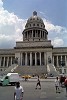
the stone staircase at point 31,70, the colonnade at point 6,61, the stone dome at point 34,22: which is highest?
the stone dome at point 34,22

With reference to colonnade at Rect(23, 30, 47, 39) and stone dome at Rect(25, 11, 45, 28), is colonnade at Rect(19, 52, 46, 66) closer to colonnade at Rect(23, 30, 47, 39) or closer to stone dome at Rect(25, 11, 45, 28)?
colonnade at Rect(23, 30, 47, 39)

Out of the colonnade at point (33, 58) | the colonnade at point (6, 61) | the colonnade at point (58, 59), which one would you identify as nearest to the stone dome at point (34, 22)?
the colonnade at point (6, 61)

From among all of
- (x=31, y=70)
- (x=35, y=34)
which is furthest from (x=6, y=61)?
(x=31, y=70)

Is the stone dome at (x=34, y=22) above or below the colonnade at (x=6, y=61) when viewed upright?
above

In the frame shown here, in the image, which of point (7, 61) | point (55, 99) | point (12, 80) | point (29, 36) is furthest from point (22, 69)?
point (55, 99)

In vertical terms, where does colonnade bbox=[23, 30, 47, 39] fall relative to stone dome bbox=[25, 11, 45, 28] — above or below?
below

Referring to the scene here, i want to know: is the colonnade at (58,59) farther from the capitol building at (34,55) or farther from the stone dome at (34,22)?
the stone dome at (34,22)

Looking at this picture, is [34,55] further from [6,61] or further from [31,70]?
[6,61]

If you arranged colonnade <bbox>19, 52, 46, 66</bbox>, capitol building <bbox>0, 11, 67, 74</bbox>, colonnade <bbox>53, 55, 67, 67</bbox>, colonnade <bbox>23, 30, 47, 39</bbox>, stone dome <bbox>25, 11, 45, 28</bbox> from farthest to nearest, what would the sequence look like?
1. stone dome <bbox>25, 11, 45, 28</bbox>
2. colonnade <bbox>23, 30, 47, 39</bbox>
3. colonnade <bbox>53, 55, 67, 67</bbox>
4. colonnade <bbox>19, 52, 46, 66</bbox>
5. capitol building <bbox>0, 11, 67, 74</bbox>

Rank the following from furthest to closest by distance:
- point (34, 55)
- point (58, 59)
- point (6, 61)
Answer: point (6, 61), point (58, 59), point (34, 55)

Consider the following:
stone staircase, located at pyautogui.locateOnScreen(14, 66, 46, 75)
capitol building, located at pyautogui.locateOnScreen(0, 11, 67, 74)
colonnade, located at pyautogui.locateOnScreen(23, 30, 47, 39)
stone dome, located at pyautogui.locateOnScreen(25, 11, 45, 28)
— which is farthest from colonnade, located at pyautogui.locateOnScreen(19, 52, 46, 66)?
stone dome, located at pyautogui.locateOnScreen(25, 11, 45, 28)

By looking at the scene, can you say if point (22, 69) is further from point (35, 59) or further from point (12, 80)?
point (12, 80)

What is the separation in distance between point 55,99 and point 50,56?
6857 centimetres

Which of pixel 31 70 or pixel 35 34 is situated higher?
pixel 35 34
